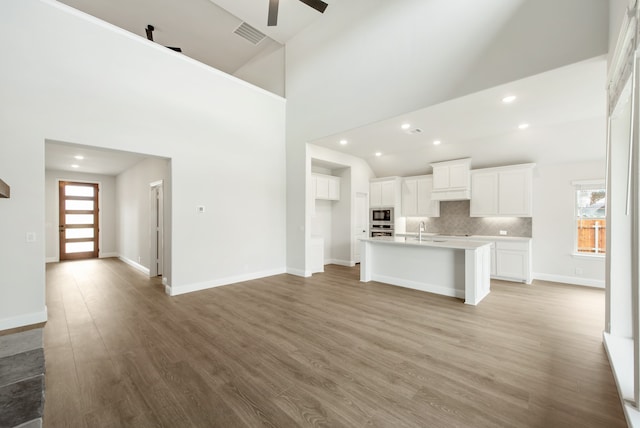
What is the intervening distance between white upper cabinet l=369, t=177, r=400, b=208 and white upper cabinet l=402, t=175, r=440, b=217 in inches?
9.8

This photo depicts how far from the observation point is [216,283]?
5.11 metres

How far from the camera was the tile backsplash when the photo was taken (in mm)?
6054

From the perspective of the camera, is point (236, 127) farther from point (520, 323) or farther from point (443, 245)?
point (520, 323)

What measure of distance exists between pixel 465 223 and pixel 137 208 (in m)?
8.53

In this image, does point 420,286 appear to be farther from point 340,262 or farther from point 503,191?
point 503,191

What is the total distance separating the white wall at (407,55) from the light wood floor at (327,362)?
2843mm

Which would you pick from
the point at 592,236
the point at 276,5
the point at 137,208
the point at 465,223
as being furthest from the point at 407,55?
the point at 137,208

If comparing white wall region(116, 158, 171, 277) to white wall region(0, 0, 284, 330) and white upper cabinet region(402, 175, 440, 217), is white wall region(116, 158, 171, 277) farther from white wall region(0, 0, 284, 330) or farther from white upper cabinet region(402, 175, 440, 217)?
white upper cabinet region(402, 175, 440, 217)

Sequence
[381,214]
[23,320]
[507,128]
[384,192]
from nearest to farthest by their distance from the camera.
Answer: [23,320] → [507,128] → [384,192] → [381,214]

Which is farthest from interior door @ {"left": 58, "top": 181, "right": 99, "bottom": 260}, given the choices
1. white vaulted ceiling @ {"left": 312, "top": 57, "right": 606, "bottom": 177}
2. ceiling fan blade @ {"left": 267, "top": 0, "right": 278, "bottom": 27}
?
ceiling fan blade @ {"left": 267, "top": 0, "right": 278, "bottom": 27}

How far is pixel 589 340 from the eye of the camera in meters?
2.93

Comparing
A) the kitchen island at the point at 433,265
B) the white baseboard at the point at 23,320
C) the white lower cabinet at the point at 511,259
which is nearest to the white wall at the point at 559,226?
the white lower cabinet at the point at 511,259

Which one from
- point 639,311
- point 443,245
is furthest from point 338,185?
point 639,311

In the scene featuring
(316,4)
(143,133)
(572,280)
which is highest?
(316,4)
